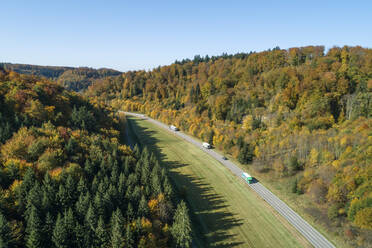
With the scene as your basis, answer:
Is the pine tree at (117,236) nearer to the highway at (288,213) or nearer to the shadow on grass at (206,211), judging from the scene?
the shadow on grass at (206,211)

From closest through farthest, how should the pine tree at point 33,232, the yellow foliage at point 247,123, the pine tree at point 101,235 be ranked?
1. the pine tree at point 33,232
2. the pine tree at point 101,235
3. the yellow foliage at point 247,123

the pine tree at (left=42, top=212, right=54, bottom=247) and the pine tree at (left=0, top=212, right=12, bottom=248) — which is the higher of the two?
the pine tree at (left=0, top=212, right=12, bottom=248)

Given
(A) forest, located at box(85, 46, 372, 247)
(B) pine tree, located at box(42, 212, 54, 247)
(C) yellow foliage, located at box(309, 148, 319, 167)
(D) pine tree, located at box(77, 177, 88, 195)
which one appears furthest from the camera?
(C) yellow foliage, located at box(309, 148, 319, 167)

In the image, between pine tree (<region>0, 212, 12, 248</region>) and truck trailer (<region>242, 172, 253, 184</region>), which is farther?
truck trailer (<region>242, 172, 253, 184</region>)

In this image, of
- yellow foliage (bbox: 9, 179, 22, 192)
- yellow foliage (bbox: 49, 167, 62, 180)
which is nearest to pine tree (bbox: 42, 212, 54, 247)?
yellow foliage (bbox: 9, 179, 22, 192)

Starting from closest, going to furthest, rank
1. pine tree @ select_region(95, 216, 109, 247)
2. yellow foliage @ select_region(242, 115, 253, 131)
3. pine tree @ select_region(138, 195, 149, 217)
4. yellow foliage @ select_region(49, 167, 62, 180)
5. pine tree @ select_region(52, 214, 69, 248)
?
pine tree @ select_region(52, 214, 69, 248) < pine tree @ select_region(95, 216, 109, 247) < pine tree @ select_region(138, 195, 149, 217) < yellow foliage @ select_region(49, 167, 62, 180) < yellow foliage @ select_region(242, 115, 253, 131)

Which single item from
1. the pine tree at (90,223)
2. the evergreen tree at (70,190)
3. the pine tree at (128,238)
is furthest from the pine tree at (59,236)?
the pine tree at (128,238)

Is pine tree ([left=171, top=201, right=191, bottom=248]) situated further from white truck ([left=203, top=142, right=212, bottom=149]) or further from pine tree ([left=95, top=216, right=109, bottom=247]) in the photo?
white truck ([left=203, top=142, right=212, bottom=149])
